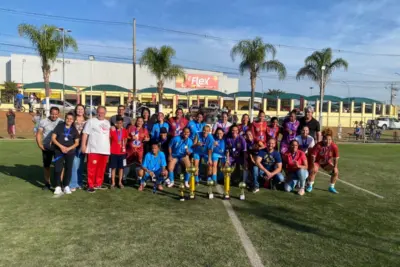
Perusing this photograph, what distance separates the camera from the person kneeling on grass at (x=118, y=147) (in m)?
7.23

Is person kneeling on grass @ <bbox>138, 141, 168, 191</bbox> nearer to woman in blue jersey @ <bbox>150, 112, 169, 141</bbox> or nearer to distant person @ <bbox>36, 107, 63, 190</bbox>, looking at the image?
woman in blue jersey @ <bbox>150, 112, 169, 141</bbox>

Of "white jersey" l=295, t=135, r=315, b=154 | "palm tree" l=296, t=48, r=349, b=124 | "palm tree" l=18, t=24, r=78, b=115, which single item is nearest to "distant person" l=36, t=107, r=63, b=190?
"white jersey" l=295, t=135, r=315, b=154

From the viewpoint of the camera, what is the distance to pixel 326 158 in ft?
25.2

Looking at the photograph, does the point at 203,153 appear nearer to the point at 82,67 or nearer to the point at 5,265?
the point at 5,265

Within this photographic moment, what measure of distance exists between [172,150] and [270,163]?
224cm

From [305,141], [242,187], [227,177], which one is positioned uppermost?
[305,141]

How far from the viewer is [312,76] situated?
31.8 metres

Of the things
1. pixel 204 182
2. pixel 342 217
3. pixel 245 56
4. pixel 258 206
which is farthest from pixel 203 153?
pixel 245 56

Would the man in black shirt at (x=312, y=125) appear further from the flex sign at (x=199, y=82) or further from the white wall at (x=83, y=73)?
the flex sign at (x=199, y=82)

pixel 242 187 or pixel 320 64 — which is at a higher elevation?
pixel 320 64

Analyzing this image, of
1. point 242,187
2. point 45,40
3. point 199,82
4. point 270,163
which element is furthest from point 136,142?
point 199,82

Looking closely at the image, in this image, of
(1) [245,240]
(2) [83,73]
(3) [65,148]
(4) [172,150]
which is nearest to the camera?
(1) [245,240]

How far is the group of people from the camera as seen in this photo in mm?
6840

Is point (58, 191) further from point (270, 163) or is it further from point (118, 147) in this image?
point (270, 163)
